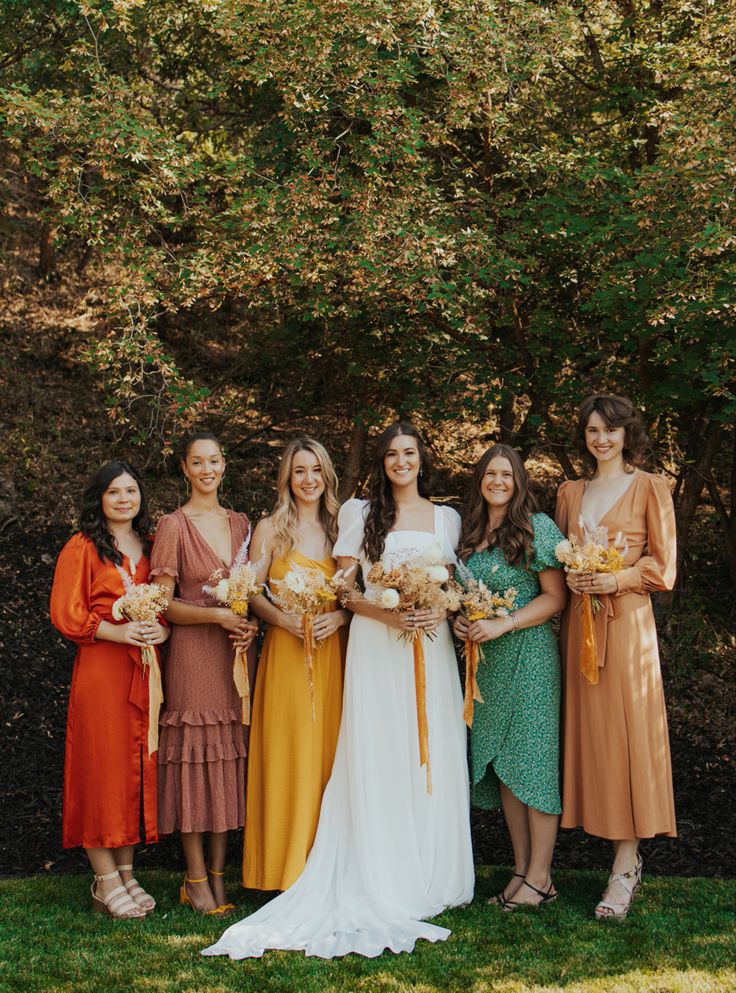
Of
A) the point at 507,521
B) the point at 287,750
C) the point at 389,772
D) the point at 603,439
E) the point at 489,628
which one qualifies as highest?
the point at 603,439

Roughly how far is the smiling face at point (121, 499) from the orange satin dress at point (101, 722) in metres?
0.21

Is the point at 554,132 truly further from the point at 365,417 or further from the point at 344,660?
the point at 344,660

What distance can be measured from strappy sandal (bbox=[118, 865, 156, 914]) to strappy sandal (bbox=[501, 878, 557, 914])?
180cm

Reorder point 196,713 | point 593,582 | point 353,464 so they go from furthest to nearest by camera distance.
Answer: point 353,464
point 196,713
point 593,582

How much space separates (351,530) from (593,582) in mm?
1243

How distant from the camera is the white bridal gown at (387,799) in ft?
15.8

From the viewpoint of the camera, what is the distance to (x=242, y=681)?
5062mm

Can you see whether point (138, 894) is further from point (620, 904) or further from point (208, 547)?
point (620, 904)

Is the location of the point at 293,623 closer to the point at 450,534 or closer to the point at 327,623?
the point at 327,623

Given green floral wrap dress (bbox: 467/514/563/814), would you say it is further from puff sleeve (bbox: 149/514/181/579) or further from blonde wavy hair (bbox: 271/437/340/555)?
puff sleeve (bbox: 149/514/181/579)

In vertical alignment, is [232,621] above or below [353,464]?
below

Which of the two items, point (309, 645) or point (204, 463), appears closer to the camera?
point (309, 645)

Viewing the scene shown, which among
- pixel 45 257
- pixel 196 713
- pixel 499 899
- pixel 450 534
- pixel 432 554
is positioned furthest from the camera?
pixel 45 257

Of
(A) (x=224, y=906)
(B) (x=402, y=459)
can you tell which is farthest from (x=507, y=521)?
(A) (x=224, y=906)
